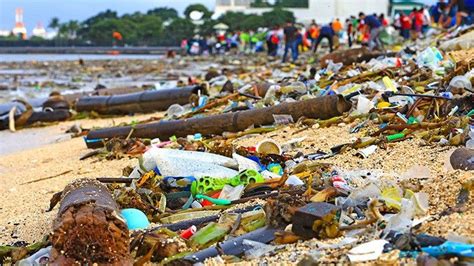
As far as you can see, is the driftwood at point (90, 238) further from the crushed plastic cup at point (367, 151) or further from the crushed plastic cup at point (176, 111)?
the crushed plastic cup at point (176, 111)

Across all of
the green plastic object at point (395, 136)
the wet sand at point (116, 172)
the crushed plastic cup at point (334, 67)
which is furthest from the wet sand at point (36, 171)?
the crushed plastic cup at point (334, 67)

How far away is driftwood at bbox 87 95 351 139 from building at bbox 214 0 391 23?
116 feet

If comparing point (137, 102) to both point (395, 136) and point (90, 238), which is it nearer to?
point (395, 136)

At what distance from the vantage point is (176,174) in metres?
4.62

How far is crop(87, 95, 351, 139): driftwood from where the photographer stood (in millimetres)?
6336

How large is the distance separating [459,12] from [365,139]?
32.9 ft

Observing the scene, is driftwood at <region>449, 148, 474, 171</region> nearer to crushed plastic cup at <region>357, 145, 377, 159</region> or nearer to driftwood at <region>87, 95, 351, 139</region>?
crushed plastic cup at <region>357, 145, 377, 159</region>

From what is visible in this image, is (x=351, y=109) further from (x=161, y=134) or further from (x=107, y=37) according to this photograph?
(x=107, y=37)

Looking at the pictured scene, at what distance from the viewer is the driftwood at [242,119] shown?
634 centimetres

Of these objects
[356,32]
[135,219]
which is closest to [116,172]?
[135,219]

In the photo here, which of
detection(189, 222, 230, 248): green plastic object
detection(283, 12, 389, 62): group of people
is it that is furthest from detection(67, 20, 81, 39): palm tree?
detection(189, 222, 230, 248): green plastic object

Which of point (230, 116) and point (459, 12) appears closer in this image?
point (230, 116)

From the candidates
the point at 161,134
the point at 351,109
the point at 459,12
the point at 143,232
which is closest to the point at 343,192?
the point at 143,232

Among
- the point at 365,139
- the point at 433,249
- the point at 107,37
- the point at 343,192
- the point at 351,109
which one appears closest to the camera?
the point at 433,249
